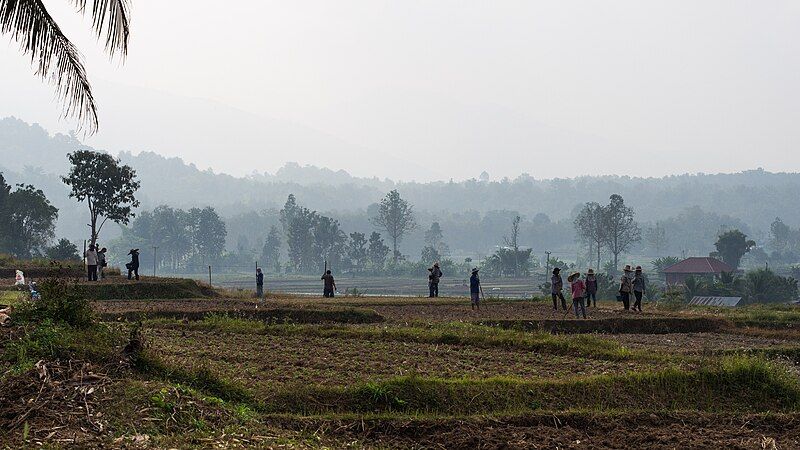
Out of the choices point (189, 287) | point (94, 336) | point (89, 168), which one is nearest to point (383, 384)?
point (94, 336)

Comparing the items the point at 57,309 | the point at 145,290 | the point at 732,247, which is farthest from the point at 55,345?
the point at 732,247

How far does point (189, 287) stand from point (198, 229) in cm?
11381

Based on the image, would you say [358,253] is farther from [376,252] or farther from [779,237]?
[779,237]

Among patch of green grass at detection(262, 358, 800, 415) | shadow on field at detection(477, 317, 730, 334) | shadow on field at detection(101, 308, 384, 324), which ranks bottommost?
patch of green grass at detection(262, 358, 800, 415)

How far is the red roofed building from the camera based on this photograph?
97750 mm

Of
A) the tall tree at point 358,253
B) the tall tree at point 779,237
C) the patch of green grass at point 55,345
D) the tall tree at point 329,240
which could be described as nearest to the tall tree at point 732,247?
the tall tree at point 358,253

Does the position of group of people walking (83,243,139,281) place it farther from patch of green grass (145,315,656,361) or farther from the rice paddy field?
the rice paddy field

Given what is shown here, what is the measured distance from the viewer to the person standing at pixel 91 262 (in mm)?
34594

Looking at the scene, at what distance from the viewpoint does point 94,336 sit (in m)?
13.0

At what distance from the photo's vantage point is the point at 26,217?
255 feet

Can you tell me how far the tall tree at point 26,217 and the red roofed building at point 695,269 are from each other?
62.9 meters

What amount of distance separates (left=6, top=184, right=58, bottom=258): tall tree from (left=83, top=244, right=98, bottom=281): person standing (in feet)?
141

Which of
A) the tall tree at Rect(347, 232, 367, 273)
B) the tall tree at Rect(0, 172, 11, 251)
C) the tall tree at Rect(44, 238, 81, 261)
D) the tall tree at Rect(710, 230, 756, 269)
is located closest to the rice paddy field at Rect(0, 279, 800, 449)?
the tall tree at Rect(44, 238, 81, 261)

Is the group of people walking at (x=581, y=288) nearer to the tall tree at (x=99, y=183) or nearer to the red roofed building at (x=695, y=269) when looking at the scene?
the tall tree at (x=99, y=183)
